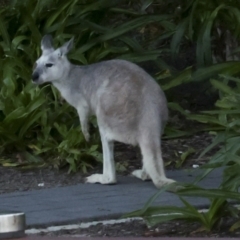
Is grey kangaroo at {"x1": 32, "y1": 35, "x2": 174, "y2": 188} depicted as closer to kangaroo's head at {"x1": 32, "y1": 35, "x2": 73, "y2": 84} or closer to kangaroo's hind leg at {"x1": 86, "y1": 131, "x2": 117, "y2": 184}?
kangaroo's hind leg at {"x1": 86, "y1": 131, "x2": 117, "y2": 184}

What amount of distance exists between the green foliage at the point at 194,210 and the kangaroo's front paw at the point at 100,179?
1763 millimetres

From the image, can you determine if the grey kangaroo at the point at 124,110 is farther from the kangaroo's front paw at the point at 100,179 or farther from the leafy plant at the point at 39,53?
the leafy plant at the point at 39,53

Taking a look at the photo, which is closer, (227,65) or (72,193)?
(72,193)

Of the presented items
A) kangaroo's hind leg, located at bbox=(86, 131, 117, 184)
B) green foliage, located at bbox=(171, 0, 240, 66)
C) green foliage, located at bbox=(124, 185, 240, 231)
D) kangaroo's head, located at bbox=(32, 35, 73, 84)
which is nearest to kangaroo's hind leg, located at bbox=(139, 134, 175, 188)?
kangaroo's hind leg, located at bbox=(86, 131, 117, 184)

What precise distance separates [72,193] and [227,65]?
2822 mm

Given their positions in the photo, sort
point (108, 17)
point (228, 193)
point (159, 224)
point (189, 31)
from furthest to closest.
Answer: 1. point (108, 17)
2. point (189, 31)
3. point (159, 224)
4. point (228, 193)

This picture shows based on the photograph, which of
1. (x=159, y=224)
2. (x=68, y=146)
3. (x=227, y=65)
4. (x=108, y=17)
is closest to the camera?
(x=159, y=224)

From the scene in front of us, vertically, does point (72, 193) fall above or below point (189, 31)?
below

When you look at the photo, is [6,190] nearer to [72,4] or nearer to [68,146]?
[68,146]

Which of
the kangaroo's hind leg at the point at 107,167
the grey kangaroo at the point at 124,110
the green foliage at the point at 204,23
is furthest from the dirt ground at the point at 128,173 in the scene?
the green foliage at the point at 204,23

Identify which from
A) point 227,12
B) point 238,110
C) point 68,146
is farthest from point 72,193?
point 227,12

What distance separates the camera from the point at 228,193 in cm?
433

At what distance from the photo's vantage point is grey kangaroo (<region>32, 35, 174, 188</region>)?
19.2ft

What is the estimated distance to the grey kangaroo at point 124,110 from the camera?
5855mm
